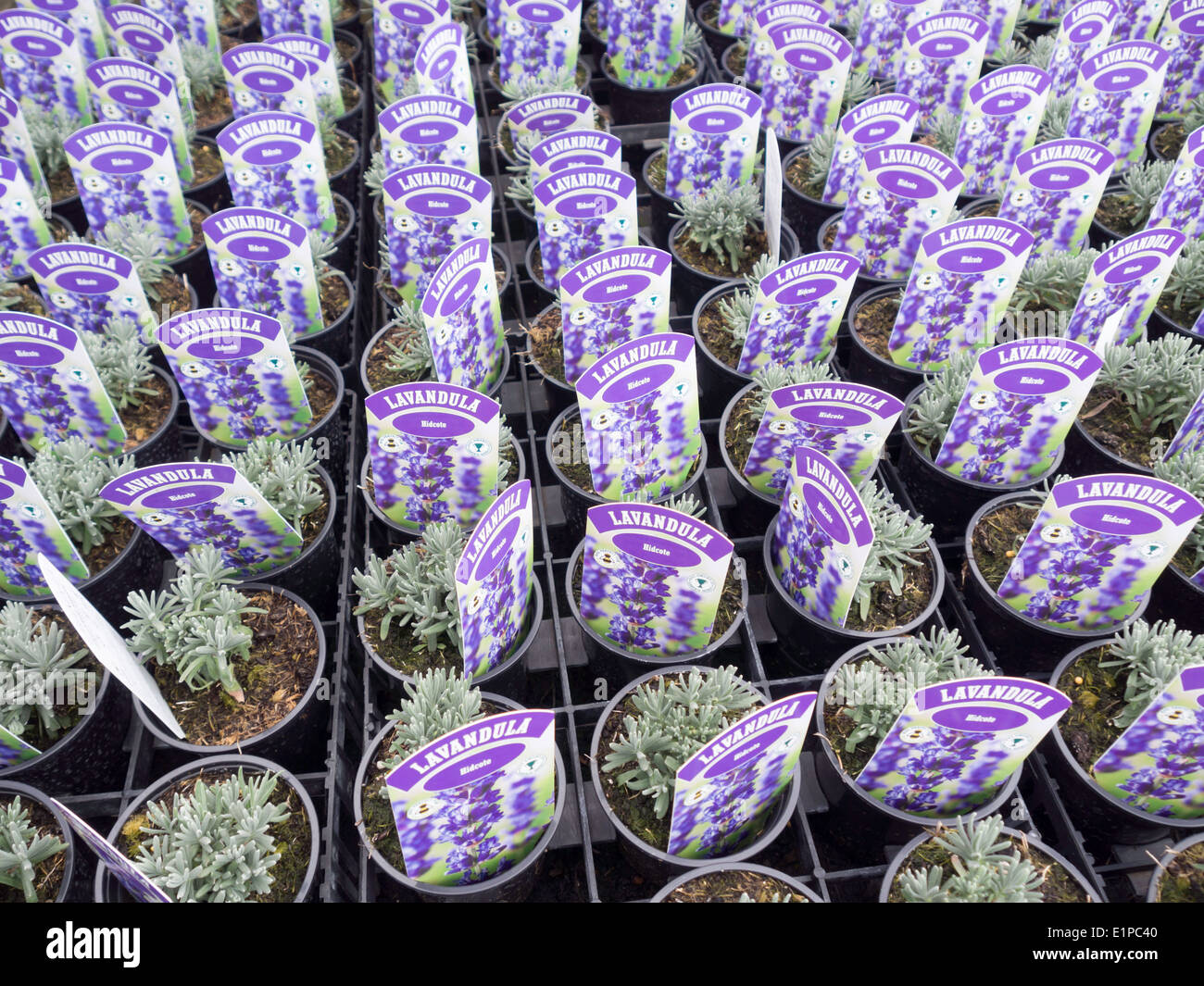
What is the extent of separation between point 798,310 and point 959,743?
1.47 meters

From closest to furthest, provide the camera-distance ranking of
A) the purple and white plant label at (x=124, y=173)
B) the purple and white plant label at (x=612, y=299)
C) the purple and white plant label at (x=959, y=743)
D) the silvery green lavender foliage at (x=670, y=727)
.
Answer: the purple and white plant label at (x=959, y=743)
the silvery green lavender foliage at (x=670, y=727)
the purple and white plant label at (x=612, y=299)
the purple and white plant label at (x=124, y=173)

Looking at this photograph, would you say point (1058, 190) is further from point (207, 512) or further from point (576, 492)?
point (207, 512)

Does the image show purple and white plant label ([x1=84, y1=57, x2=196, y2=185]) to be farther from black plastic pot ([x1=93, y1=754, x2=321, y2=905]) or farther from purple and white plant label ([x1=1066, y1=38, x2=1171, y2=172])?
purple and white plant label ([x1=1066, y1=38, x2=1171, y2=172])

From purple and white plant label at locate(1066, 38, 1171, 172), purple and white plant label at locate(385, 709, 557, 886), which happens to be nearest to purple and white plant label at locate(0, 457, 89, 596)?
purple and white plant label at locate(385, 709, 557, 886)

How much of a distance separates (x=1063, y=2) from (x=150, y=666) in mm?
5435

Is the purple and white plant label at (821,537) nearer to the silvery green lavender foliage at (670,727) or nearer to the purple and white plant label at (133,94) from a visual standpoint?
the silvery green lavender foliage at (670,727)

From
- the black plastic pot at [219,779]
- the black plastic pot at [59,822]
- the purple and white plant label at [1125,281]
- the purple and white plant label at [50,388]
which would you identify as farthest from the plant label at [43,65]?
the purple and white plant label at [1125,281]

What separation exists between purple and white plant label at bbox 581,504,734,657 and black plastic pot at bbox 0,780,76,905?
133cm

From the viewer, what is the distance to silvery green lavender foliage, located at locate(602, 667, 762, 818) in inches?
85.7

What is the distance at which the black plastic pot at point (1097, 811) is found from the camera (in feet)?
7.15

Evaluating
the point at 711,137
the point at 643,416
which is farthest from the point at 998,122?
the point at 643,416

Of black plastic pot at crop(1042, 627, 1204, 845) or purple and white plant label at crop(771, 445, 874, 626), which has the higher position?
purple and white plant label at crop(771, 445, 874, 626)

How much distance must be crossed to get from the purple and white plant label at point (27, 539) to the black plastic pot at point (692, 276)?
2.31 meters

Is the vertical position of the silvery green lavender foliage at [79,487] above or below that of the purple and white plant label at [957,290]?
below
